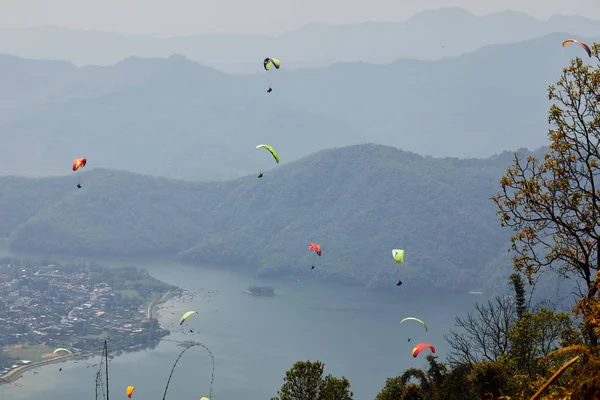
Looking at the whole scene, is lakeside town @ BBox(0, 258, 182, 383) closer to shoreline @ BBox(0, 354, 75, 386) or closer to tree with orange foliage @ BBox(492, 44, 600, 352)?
shoreline @ BBox(0, 354, 75, 386)

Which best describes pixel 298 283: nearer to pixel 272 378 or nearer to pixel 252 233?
pixel 252 233

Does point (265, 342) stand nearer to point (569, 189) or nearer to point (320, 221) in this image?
point (569, 189)

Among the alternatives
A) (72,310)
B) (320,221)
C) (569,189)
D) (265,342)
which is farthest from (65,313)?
(569,189)

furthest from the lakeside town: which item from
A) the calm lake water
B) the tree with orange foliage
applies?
the tree with orange foliage

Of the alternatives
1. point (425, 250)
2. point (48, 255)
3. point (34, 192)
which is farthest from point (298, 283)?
point (34, 192)

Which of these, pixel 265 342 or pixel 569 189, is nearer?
pixel 569 189
